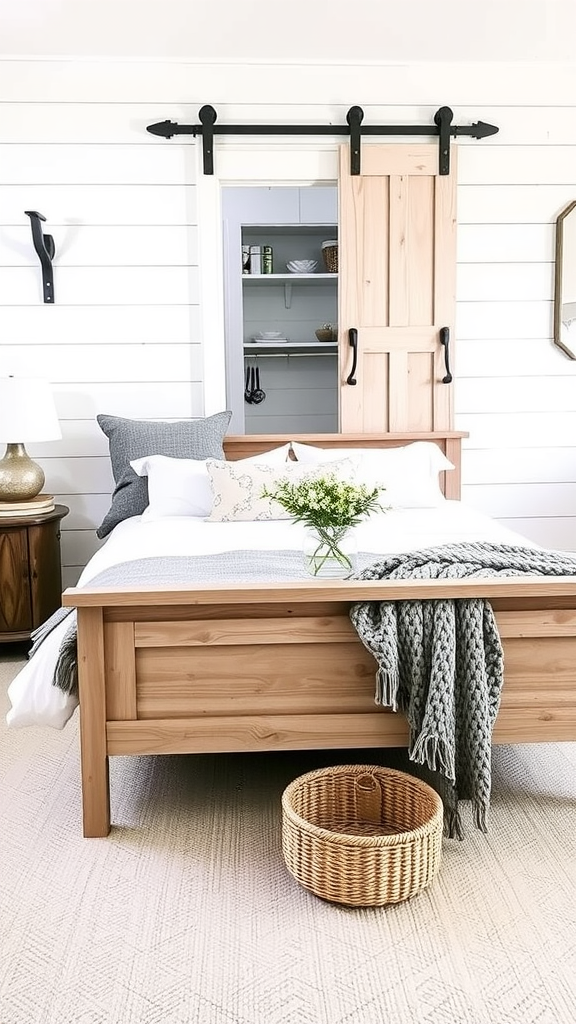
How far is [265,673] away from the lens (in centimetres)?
222

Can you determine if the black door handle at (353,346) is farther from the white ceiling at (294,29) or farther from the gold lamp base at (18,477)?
the gold lamp base at (18,477)

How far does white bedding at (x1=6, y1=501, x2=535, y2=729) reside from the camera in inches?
88.5

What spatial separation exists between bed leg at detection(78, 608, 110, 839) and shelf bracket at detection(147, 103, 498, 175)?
260 cm

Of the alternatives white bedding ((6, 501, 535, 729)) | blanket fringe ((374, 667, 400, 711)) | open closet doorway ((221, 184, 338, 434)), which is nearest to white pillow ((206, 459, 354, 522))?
white bedding ((6, 501, 535, 729))

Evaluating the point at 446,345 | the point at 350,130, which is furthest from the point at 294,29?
the point at 446,345

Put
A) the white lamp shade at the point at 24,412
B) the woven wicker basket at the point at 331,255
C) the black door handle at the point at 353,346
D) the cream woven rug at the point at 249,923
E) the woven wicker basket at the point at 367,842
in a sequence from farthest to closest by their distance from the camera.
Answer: the woven wicker basket at the point at 331,255 < the black door handle at the point at 353,346 < the white lamp shade at the point at 24,412 < the woven wicker basket at the point at 367,842 < the cream woven rug at the point at 249,923

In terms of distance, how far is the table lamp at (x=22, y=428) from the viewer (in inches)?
145

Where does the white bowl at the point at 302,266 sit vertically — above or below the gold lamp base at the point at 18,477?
above

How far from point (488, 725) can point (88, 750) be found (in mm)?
949

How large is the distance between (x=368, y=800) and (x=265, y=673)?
15.4 inches

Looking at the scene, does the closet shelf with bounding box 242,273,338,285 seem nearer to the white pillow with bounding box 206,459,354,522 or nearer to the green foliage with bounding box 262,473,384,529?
the white pillow with bounding box 206,459,354,522

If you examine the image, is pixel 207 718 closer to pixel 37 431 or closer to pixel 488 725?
pixel 488 725

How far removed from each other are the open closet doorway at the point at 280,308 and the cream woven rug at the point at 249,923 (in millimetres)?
3322

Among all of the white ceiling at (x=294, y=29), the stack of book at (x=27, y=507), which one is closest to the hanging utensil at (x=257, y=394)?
the white ceiling at (x=294, y=29)
